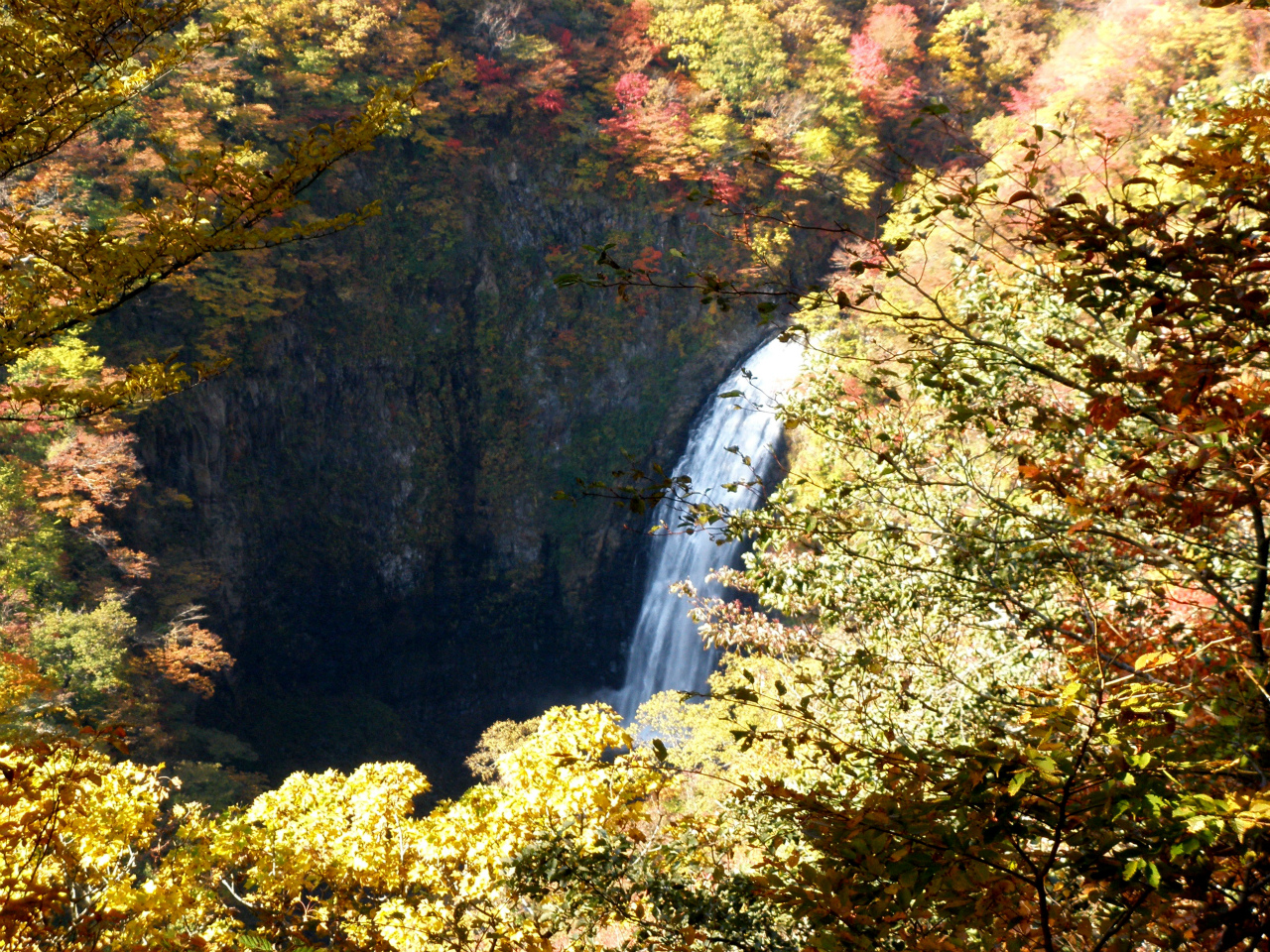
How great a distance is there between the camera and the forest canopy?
64.9 inches

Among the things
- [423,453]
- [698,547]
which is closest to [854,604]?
[698,547]

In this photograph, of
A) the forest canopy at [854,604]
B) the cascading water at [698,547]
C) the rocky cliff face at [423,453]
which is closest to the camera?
the forest canopy at [854,604]

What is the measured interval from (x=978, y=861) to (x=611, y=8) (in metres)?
20.7

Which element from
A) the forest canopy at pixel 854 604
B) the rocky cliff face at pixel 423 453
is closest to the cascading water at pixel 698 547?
the rocky cliff face at pixel 423 453

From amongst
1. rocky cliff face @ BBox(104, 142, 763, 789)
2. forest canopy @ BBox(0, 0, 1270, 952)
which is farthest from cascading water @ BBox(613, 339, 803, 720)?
forest canopy @ BBox(0, 0, 1270, 952)

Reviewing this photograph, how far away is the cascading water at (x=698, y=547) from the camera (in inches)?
626

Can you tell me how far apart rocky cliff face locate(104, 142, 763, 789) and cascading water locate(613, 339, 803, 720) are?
4.22 ft

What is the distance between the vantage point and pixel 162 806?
36.0 ft

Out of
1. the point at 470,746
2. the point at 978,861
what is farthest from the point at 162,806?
the point at 978,861

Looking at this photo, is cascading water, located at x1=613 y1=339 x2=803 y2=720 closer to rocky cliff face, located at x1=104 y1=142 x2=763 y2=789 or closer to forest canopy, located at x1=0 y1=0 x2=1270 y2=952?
rocky cliff face, located at x1=104 y1=142 x2=763 y2=789

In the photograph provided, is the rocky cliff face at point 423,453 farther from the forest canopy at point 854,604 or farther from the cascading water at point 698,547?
the forest canopy at point 854,604

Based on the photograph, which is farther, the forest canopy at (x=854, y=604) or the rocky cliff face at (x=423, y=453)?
the rocky cliff face at (x=423, y=453)

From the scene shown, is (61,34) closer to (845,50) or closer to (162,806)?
(162,806)

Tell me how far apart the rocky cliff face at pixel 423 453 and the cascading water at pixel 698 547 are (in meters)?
1.29
